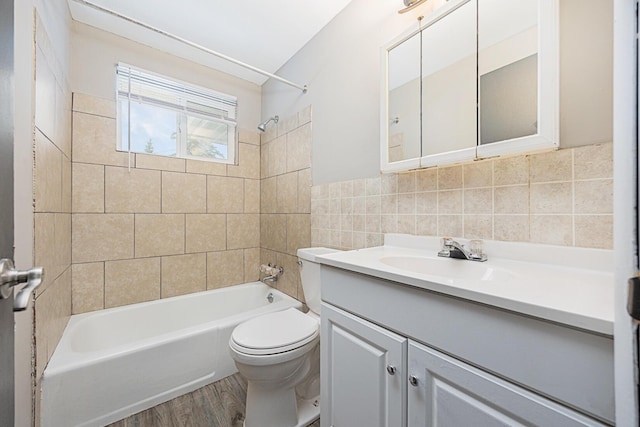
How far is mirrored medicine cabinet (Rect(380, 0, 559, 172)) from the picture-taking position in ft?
2.79

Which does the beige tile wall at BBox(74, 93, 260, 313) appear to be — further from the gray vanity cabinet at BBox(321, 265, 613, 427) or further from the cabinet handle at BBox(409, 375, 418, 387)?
the cabinet handle at BBox(409, 375, 418, 387)

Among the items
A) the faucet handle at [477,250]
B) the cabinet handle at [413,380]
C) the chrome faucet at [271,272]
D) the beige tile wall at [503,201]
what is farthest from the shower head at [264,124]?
the cabinet handle at [413,380]

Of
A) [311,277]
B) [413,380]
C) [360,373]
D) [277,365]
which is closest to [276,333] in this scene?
[277,365]

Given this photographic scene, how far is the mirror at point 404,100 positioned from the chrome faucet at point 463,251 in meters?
0.45

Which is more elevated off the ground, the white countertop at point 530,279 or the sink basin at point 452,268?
the white countertop at point 530,279

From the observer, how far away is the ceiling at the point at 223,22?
165 cm

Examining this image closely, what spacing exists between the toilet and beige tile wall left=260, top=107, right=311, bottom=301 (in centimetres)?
64

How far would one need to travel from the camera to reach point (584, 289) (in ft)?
2.03

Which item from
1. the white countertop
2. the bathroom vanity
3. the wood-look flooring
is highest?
the white countertop

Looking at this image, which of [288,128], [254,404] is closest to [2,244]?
[254,404]

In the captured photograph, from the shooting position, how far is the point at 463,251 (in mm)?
1017

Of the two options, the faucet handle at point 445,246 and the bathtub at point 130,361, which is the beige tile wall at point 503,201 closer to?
the faucet handle at point 445,246

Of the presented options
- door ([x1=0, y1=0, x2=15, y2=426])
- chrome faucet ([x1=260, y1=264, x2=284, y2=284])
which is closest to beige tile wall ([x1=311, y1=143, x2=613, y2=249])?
chrome faucet ([x1=260, y1=264, x2=284, y2=284])

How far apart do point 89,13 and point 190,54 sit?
25.0 inches
